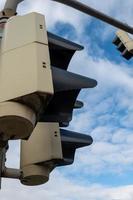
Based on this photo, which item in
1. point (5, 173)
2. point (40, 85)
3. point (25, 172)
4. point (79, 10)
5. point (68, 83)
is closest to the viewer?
point (40, 85)

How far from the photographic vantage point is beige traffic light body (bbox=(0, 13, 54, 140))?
15.1 feet

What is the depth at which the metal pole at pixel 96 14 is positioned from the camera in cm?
711

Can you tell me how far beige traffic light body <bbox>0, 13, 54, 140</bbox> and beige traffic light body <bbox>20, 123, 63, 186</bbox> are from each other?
5.05 ft

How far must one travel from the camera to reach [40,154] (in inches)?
261

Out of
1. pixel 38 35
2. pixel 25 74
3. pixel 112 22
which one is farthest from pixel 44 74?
pixel 112 22

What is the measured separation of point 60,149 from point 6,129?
173cm

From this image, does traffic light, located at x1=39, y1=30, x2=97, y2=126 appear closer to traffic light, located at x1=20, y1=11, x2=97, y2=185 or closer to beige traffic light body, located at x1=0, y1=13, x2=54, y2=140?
traffic light, located at x1=20, y1=11, x2=97, y2=185

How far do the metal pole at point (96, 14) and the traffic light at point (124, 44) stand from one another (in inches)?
4.4

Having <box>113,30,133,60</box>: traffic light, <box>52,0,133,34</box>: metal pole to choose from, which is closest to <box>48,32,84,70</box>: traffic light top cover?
<box>52,0,133,34</box>: metal pole

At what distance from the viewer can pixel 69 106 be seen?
5.44m

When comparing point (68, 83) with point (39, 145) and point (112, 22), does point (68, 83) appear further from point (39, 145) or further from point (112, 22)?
point (112, 22)

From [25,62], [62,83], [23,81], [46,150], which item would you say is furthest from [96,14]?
[23,81]

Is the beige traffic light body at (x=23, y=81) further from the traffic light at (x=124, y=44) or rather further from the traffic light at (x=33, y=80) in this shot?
the traffic light at (x=124, y=44)

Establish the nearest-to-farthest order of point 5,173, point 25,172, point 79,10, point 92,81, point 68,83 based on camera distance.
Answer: point 68,83 < point 92,81 < point 5,173 < point 25,172 < point 79,10
